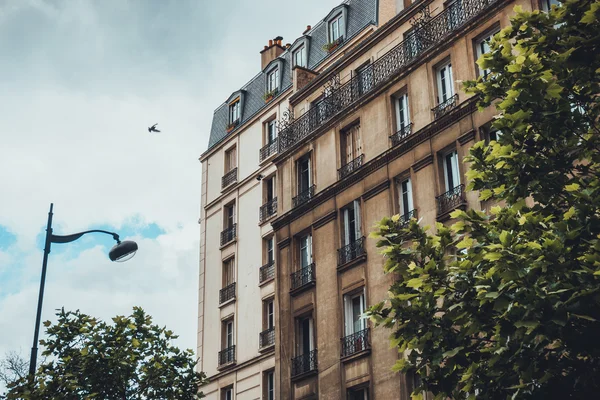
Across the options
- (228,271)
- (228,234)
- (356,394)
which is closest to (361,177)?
(356,394)

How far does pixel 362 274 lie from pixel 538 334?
14574 mm

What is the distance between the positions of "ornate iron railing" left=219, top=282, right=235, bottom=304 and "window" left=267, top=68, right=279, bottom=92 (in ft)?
30.2

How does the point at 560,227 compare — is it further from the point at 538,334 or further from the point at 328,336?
the point at 328,336

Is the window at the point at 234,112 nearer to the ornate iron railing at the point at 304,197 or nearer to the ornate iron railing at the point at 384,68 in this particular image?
the ornate iron railing at the point at 384,68

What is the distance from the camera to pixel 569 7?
611 inches

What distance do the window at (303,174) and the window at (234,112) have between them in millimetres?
14512

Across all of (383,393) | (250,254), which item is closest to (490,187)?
(383,393)

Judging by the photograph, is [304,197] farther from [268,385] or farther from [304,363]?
[268,385]

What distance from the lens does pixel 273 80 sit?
45.3 m

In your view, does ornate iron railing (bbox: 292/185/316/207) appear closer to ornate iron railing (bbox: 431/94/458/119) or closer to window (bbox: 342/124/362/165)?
window (bbox: 342/124/362/165)

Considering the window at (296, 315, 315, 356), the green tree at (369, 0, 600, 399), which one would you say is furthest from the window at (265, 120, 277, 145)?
the green tree at (369, 0, 600, 399)

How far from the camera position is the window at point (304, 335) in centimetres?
2997

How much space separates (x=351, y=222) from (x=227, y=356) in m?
13.9

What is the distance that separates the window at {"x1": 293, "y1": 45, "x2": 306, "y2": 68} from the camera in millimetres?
43281
